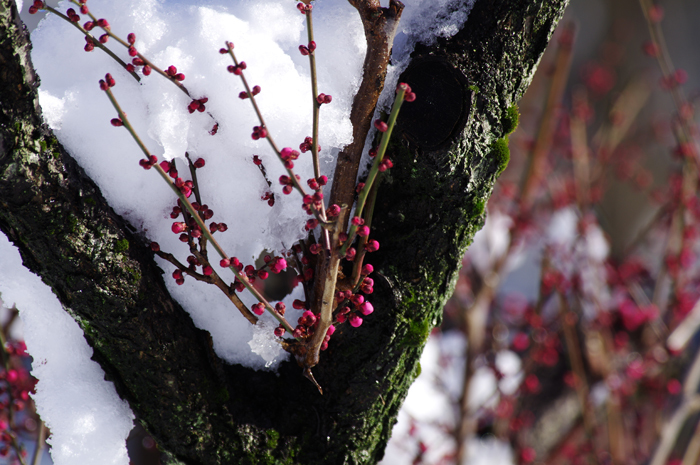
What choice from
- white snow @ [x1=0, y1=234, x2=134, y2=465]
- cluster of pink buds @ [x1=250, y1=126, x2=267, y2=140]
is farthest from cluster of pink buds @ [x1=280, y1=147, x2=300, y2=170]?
white snow @ [x1=0, y1=234, x2=134, y2=465]

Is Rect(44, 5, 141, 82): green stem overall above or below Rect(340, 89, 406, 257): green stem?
above

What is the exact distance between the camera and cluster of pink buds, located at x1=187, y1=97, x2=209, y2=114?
2.41 ft

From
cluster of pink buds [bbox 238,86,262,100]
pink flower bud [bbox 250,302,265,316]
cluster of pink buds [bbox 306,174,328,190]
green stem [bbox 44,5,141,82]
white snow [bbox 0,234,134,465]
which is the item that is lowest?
white snow [bbox 0,234,134,465]

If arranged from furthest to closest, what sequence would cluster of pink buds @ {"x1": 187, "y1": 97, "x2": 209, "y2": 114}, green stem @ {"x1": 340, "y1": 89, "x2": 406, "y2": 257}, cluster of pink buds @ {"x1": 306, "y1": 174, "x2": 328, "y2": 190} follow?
cluster of pink buds @ {"x1": 187, "y1": 97, "x2": 209, "y2": 114}
cluster of pink buds @ {"x1": 306, "y1": 174, "x2": 328, "y2": 190}
green stem @ {"x1": 340, "y1": 89, "x2": 406, "y2": 257}

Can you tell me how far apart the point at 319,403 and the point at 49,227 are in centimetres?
59

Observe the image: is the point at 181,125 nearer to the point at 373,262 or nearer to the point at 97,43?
the point at 97,43

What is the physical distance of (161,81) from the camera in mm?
752

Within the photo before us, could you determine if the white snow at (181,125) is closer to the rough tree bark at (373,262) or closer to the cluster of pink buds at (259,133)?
the rough tree bark at (373,262)

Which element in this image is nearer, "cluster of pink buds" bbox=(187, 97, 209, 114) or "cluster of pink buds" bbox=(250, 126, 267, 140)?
Result: "cluster of pink buds" bbox=(250, 126, 267, 140)

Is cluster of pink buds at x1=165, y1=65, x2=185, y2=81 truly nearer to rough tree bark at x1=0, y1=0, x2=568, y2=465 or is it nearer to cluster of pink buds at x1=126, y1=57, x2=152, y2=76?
cluster of pink buds at x1=126, y1=57, x2=152, y2=76

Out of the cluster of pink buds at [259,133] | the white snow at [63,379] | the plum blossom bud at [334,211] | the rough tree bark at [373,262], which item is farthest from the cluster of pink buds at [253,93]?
the white snow at [63,379]

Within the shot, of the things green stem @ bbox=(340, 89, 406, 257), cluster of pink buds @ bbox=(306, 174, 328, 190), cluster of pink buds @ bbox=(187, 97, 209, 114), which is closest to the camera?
green stem @ bbox=(340, 89, 406, 257)

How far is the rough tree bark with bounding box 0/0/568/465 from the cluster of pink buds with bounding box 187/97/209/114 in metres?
0.21

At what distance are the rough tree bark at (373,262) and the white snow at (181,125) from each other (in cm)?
5
